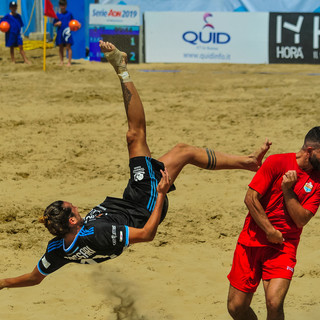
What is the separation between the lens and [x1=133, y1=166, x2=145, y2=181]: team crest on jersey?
5855 mm

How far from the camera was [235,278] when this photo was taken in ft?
17.1

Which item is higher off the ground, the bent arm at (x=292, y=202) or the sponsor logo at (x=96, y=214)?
the bent arm at (x=292, y=202)

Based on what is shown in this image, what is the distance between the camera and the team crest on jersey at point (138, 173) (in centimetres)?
585

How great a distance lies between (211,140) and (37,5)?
533 inches

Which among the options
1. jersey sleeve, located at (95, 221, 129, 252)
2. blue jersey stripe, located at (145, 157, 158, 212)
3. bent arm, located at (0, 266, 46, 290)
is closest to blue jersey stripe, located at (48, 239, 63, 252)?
bent arm, located at (0, 266, 46, 290)

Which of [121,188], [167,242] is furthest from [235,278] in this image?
[121,188]

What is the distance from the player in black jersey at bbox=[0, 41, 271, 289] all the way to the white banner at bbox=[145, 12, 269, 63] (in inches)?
468

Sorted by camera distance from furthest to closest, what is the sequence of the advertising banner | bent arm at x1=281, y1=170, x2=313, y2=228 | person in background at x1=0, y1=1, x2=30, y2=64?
the advertising banner
person in background at x1=0, y1=1, x2=30, y2=64
bent arm at x1=281, y1=170, x2=313, y2=228

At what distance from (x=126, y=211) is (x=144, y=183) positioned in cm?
32

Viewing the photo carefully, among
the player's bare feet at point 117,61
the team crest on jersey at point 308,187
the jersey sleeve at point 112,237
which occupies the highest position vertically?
the player's bare feet at point 117,61

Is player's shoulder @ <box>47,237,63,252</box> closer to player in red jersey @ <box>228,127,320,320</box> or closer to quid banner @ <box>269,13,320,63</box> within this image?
player in red jersey @ <box>228,127,320,320</box>

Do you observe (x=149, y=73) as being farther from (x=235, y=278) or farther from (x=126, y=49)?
(x=235, y=278)

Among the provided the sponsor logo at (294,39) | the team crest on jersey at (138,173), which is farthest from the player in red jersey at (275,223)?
the sponsor logo at (294,39)

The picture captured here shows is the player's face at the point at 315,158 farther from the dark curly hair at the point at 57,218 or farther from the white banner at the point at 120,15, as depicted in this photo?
the white banner at the point at 120,15
